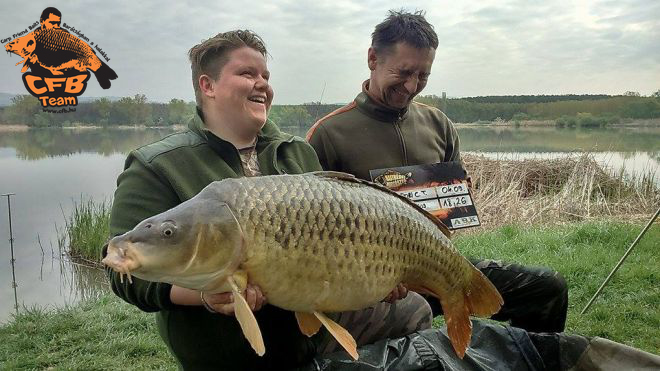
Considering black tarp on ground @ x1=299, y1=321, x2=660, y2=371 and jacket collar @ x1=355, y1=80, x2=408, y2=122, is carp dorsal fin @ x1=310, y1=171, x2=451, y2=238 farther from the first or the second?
jacket collar @ x1=355, y1=80, x2=408, y2=122

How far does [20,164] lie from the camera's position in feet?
48.8

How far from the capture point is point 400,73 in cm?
235

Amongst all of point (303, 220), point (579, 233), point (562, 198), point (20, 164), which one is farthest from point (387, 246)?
point (20, 164)

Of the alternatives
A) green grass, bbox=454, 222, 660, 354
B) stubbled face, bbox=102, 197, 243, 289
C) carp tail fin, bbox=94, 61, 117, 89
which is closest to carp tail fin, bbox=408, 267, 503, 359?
stubbled face, bbox=102, 197, 243, 289

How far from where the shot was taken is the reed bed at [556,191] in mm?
6434

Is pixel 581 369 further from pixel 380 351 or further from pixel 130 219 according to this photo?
pixel 130 219

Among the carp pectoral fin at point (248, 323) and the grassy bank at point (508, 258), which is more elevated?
the carp pectoral fin at point (248, 323)

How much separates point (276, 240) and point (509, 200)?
20.5ft

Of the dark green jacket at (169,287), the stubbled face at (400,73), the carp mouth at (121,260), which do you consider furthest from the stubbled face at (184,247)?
the stubbled face at (400,73)

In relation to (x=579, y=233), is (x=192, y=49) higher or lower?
higher

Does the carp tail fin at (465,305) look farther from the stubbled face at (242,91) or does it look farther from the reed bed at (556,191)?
the reed bed at (556,191)

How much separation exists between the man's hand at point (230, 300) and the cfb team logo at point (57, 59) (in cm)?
834

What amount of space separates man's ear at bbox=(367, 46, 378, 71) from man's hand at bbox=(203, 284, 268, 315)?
159 centimetres

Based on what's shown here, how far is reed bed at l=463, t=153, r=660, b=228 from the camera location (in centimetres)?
643
